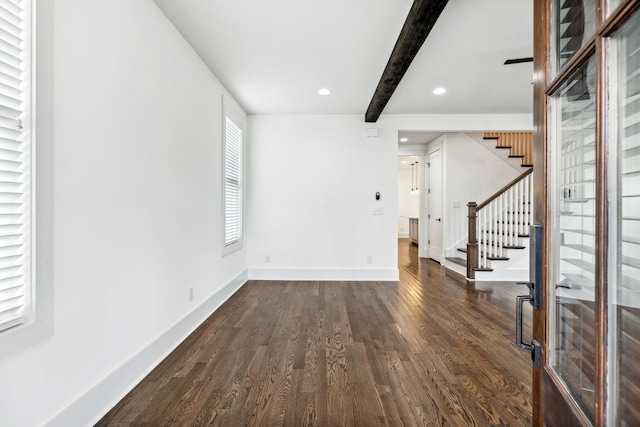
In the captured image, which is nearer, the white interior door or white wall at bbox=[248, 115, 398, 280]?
white wall at bbox=[248, 115, 398, 280]

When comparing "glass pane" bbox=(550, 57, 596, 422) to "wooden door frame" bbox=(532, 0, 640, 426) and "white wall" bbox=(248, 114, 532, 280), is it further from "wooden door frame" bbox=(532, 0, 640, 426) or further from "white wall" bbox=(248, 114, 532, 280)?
"white wall" bbox=(248, 114, 532, 280)

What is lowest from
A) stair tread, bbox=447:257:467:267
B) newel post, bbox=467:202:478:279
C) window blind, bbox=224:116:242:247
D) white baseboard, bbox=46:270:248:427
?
white baseboard, bbox=46:270:248:427

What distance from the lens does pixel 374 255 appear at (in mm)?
4469

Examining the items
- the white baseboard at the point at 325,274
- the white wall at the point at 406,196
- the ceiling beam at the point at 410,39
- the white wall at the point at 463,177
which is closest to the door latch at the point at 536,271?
the ceiling beam at the point at 410,39

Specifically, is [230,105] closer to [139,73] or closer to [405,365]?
[139,73]

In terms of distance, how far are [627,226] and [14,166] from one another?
192 centimetres

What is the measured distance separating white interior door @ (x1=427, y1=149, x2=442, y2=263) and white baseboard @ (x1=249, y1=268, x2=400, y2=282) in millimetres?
2081

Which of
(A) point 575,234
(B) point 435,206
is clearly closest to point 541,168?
(A) point 575,234

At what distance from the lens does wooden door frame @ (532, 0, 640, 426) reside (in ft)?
2.22

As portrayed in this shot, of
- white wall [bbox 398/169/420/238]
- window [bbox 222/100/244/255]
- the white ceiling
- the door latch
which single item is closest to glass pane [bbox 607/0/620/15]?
the door latch

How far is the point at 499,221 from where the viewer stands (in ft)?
15.3

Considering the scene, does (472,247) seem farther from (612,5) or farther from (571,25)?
(612,5)

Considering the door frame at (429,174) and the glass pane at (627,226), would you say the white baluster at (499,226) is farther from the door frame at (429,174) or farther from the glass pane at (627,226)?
the glass pane at (627,226)

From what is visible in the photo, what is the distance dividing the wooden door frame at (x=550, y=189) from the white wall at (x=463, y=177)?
16.4 feet
